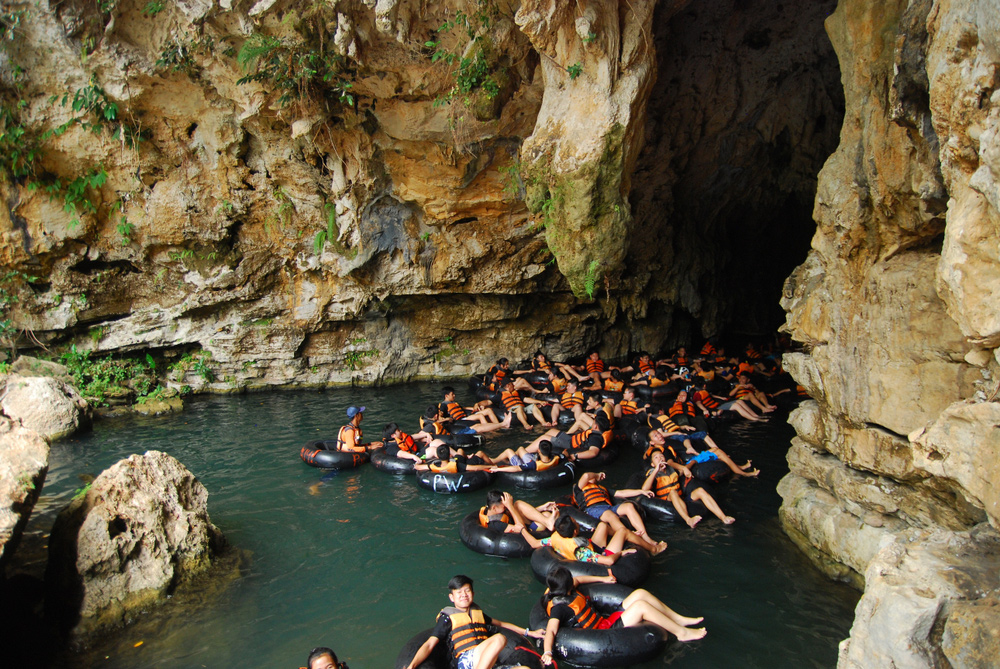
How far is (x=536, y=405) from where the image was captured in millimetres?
11867

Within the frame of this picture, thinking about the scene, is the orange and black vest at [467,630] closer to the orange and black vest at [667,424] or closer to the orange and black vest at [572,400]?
the orange and black vest at [667,424]

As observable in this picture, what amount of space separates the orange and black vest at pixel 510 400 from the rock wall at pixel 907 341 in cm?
592

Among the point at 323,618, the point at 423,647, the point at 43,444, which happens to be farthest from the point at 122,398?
the point at 423,647

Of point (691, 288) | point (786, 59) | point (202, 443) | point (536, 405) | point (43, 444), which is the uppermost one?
point (786, 59)

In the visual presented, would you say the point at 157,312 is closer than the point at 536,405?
No

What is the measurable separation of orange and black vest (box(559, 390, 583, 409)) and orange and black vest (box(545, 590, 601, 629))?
679 centimetres

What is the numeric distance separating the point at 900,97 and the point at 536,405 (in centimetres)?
863

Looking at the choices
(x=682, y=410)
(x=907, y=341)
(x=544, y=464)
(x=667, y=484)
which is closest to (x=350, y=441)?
(x=544, y=464)

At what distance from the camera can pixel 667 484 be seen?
7.30 metres

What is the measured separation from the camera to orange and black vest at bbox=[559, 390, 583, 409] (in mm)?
11570

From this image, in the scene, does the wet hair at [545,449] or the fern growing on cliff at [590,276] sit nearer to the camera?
the wet hair at [545,449]

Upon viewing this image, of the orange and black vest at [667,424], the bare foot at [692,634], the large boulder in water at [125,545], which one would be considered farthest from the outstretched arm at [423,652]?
the orange and black vest at [667,424]

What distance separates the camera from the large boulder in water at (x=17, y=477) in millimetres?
4621

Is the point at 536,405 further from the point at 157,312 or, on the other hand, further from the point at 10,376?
the point at 10,376
